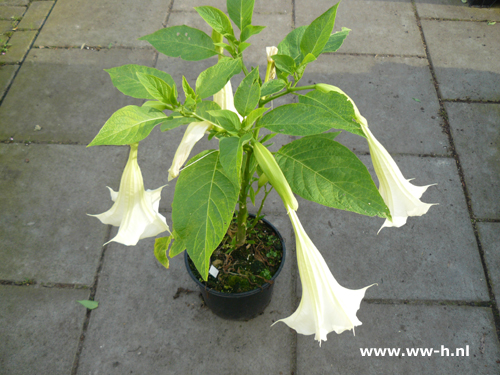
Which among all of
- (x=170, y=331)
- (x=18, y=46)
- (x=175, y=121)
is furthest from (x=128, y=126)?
(x=18, y=46)

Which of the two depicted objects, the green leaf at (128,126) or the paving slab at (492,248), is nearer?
the green leaf at (128,126)

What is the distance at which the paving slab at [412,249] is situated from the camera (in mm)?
1892

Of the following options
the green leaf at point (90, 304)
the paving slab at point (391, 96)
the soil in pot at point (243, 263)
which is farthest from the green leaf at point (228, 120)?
the paving slab at point (391, 96)

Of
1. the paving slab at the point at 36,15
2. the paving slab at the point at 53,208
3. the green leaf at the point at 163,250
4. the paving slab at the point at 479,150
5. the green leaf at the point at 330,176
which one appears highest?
the green leaf at the point at 330,176

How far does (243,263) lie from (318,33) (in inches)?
35.9

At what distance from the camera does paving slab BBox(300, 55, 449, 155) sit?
2410mm

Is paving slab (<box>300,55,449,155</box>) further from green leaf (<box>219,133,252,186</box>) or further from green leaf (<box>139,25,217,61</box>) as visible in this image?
green leaf (<box>219,133,252,186</box>)

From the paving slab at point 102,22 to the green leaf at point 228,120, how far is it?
91.5 inches

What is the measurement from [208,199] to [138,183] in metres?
0.21

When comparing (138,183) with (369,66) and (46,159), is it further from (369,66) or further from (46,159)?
(369,66)

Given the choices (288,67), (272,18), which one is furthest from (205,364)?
(272,18)

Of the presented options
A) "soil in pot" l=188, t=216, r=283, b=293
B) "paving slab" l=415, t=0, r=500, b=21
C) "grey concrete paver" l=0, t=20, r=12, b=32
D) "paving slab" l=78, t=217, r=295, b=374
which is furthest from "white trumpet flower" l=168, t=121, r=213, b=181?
"paving slab" l=415, t=0, r=500, b=21

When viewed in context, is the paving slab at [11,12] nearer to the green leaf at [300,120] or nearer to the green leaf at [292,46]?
the green leaf at [292,46]

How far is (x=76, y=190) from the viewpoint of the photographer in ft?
7.25
